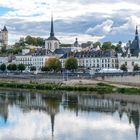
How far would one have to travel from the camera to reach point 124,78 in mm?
47344

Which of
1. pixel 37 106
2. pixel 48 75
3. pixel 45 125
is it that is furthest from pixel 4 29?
pixel 45 125

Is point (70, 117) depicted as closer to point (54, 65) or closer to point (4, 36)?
point (54, 65)

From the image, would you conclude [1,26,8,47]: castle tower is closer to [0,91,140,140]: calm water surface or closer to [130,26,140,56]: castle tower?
[130,26,140,56]: castle tower

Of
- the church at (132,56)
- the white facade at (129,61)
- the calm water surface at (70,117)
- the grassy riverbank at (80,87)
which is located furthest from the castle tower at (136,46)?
the calm water surface at (70,117)

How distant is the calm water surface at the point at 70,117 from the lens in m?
20.2

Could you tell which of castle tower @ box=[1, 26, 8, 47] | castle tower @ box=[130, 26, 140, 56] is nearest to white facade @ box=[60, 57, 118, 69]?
castle tower @ box=[130, 26, 140, 56]

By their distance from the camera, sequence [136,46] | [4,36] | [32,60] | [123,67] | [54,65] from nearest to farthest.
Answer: [123,67], [54,65], [136,46], [32,60], [4,36]

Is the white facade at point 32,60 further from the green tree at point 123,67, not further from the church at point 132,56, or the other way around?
the green tree at point 123,67

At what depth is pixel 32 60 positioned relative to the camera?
80.3 metres

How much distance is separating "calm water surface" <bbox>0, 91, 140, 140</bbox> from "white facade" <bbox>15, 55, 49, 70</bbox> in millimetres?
40152

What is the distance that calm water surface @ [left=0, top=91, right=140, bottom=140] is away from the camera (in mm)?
20153

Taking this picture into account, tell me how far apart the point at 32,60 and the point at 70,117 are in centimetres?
5531

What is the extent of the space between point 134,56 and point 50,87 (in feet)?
78.2

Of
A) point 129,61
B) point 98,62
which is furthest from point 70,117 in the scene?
point 98,62
